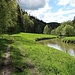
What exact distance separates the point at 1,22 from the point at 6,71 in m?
24.4

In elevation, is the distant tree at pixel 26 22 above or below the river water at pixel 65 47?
above

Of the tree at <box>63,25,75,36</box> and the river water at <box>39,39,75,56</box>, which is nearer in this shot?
the river water at <box>39,39,75,56</box>

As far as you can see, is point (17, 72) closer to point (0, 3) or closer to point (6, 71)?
point (6, 71)

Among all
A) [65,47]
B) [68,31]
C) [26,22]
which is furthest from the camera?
[26,22]

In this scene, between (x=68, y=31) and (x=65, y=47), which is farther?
(x=68, y=31)

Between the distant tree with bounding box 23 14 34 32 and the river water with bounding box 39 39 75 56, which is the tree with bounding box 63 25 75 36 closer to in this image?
the distant tree with bounding box 23 14 34 32

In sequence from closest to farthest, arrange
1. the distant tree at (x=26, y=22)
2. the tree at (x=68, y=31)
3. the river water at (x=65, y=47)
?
1. the river water at (x=65, y=47)
2. the tree at (x=68, y=31)
3. the distant tree at (x=26, y=22)

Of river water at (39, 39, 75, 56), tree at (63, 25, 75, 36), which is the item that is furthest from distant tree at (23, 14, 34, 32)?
river water at (39, 39, 75, 56)

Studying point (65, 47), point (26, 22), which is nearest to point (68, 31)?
point (26, 22)

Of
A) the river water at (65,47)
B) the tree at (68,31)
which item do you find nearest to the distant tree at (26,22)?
the tree at (68,31)

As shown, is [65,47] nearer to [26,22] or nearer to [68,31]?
[68,31]

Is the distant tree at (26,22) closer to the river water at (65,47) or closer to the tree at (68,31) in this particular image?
the tree at (68,31)

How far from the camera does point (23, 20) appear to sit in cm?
15200

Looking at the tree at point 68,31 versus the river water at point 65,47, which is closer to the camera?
the river water at point 65,47
